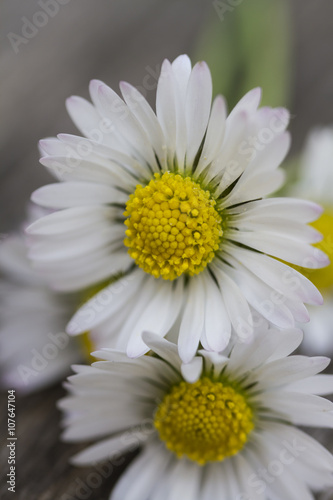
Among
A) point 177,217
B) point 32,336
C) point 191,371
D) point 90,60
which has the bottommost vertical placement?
point 32,336

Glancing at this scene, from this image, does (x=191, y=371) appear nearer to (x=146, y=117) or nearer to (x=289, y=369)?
(x=289, y=369)

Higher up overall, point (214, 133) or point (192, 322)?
point (214, 133)

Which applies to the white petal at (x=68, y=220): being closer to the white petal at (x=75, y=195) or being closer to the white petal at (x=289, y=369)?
the white petal at (x=75, y=195)

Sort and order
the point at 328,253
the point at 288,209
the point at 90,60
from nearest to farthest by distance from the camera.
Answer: the point at 288,209
the point at 328,253
the point at 90,60

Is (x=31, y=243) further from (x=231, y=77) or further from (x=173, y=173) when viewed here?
(x=231, y=77)

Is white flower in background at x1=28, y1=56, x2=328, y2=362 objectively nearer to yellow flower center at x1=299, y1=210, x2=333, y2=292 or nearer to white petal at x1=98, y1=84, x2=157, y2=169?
white petal at x1=98, y1=84, x2=157, y2=169

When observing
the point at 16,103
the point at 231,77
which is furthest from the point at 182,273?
the point at 16,103

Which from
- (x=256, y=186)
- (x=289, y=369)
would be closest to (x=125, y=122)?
(x=256, y=186)
